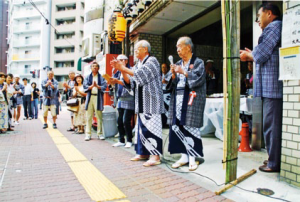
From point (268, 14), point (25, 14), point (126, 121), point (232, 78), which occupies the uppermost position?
point (25, 14)

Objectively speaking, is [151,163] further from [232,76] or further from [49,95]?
[49,95]

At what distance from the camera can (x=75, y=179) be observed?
3135 millimetres

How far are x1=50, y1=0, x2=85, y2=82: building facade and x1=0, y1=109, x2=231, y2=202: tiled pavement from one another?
38.1 meters

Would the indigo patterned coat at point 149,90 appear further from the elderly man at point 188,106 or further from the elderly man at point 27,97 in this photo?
the elderly man at point 27,97

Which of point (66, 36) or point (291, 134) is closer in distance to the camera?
point (291, 134)

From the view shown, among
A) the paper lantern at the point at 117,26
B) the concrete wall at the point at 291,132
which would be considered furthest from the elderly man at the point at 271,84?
the paper lantern at the point at 117,26

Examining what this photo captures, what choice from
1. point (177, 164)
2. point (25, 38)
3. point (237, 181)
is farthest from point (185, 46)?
point (25, 38)

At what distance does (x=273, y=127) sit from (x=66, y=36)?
4379 centimetres

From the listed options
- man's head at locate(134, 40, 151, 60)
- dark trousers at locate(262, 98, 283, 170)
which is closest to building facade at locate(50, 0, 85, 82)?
man's head at locate(134, 40, 151, 60)

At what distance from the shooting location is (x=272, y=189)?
2633 millimetres

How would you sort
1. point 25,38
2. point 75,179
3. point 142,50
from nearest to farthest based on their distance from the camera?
1. point 75,179
2. point 142,50
3. point 25,38

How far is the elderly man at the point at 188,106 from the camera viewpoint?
3.46 meters

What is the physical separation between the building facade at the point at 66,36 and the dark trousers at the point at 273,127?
40155 millimetres

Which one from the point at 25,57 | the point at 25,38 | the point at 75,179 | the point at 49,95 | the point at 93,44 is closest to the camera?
the point at 75,179
